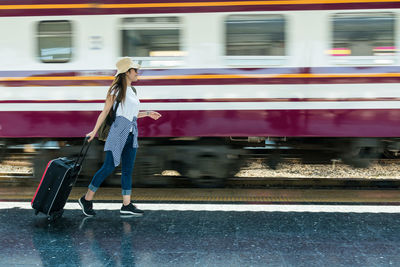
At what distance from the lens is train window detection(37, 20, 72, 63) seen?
5.69 metres

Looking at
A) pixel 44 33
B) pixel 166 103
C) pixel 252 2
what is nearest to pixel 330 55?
pixel 252 2

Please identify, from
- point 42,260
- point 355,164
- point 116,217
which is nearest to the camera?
point 42,260

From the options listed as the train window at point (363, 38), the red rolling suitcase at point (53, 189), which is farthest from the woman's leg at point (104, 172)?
the train window at point (363, 38)

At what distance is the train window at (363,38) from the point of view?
551 cm

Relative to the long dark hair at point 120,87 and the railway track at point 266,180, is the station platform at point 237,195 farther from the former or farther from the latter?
the long dark hair at point 120,87

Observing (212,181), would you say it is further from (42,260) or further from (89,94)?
(42,260)

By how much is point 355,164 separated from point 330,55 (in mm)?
1586

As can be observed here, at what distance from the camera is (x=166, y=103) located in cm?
563

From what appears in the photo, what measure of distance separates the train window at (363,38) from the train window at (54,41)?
3331 millimetres

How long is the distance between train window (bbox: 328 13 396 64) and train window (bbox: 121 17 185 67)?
1.94 meters

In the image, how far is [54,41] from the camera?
5.70m

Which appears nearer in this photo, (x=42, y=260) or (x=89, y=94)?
(x=42, y=260)

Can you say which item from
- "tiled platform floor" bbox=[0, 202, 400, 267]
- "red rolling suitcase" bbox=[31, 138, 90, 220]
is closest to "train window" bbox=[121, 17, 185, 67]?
"red rolling suitcase" bbox=[31, 138, 90, 220]

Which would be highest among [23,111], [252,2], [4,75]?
[252,2]
